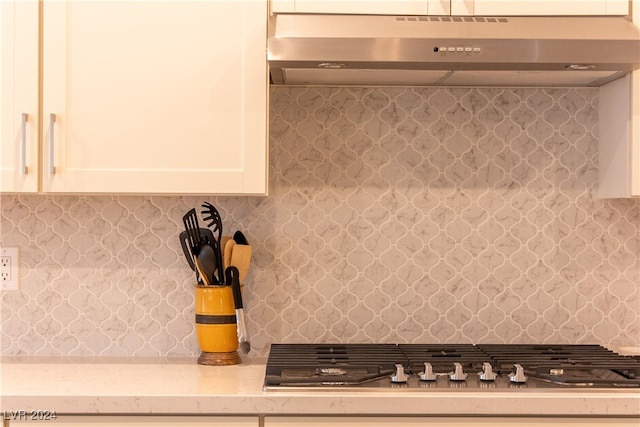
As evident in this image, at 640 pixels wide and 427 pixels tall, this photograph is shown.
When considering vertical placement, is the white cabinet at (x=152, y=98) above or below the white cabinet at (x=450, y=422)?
above

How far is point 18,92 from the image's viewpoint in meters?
2.19

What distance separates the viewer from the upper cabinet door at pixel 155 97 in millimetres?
2197

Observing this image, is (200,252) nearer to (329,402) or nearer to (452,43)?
(329,402)

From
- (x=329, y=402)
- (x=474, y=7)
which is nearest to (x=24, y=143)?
(x=329, y=402)

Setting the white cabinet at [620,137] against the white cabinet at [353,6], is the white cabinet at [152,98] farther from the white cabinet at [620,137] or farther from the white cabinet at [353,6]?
the white cabinet at [620,137]

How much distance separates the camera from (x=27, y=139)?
7.17ft

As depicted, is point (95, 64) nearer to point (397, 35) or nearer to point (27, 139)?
point (27, 139)

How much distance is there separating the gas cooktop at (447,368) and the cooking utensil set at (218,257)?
0.63 ft

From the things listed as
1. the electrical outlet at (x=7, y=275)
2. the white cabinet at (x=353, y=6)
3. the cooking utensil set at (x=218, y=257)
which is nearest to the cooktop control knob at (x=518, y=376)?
the cooking utensil set at (x=218, y=257)

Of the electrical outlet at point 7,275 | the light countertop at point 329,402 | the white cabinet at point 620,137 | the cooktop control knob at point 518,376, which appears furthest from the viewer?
the electrical outlet at point 7,275

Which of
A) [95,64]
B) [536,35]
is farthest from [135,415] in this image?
[536,35]

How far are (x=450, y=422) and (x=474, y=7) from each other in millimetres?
1096

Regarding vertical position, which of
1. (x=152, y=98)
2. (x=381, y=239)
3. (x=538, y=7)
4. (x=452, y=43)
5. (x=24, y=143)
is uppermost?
(x=538, y=7)

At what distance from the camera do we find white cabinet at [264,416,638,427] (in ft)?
6.40
